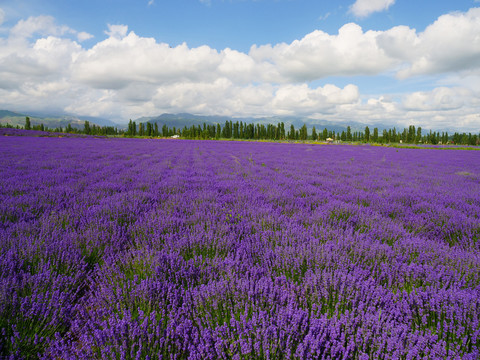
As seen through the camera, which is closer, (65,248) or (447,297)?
(447,297)

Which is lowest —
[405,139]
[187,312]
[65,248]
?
[187,312]

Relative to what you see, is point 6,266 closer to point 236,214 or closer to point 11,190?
point 236,214

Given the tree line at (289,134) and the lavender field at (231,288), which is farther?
the tree line at (289,134)

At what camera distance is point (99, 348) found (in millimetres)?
1234

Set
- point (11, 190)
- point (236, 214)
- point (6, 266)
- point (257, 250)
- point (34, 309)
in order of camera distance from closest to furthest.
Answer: point (34, 309)
point (6, 266)
point (257, 250)
point (236, 214)
point (11, 190)

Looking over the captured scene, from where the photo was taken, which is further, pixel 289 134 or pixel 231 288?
pixel 289 134

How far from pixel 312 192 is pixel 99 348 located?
4822 millimetres

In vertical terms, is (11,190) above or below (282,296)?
above

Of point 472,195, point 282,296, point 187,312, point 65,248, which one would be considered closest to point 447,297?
point 282,296

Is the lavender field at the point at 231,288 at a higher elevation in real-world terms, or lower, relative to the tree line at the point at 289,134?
lower

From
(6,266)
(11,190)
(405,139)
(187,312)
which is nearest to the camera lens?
(187,312)

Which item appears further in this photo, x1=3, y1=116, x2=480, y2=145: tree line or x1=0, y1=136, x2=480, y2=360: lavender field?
x1=3, y1=116, x2=480, y2=145: tree line

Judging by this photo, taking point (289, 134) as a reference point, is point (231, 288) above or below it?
below

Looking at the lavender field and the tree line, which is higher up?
the tree line
